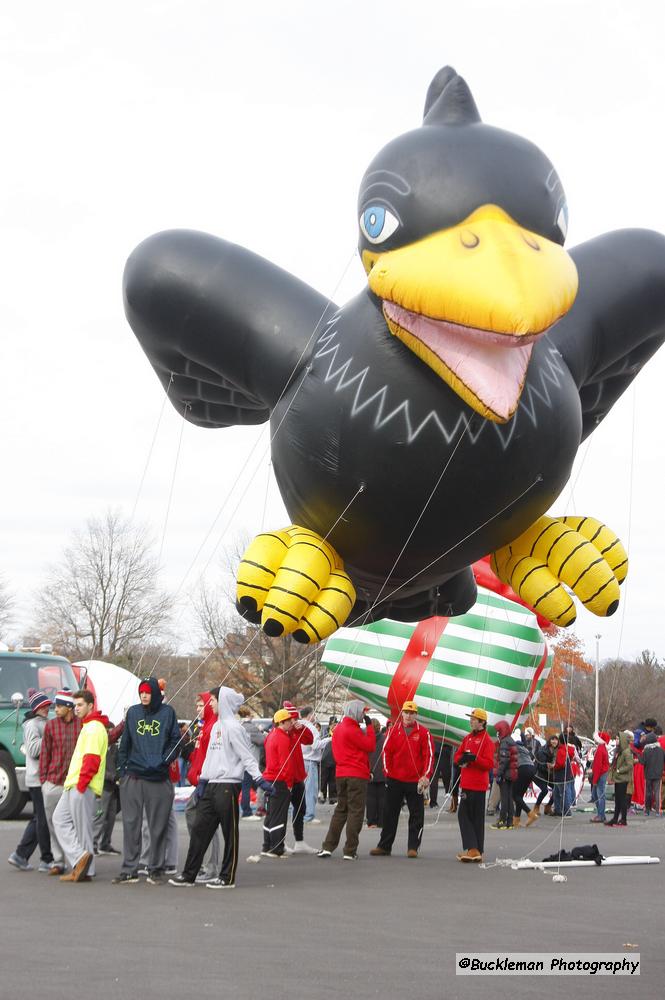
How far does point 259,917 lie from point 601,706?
5336 cm

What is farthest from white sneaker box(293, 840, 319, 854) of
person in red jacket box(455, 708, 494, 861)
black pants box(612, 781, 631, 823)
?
black pants box(612, 781, 631, 823)

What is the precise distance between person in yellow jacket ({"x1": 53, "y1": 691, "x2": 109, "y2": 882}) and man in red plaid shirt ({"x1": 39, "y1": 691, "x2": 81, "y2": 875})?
1.33 feet

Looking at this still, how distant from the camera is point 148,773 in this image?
11.2m

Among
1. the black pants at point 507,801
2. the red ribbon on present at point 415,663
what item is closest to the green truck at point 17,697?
the red ribbon on present at point 415,663

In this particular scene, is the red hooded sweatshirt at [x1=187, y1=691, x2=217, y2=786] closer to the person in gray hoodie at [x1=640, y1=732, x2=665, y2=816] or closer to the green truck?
the green truck

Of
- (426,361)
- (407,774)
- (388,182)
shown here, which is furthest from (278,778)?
(388,182)

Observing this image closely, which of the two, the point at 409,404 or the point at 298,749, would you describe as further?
the point at 298,749

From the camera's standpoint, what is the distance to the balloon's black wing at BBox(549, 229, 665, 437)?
296 inches

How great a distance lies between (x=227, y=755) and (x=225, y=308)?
478 cm

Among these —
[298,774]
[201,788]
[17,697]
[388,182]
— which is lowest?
[201,788]

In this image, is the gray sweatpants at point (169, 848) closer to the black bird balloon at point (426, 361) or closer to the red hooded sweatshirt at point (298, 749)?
the red hooded sweatshirt at point (298, 749)

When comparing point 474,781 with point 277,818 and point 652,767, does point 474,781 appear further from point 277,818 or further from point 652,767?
point 652,767

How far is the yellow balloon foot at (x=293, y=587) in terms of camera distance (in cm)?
662

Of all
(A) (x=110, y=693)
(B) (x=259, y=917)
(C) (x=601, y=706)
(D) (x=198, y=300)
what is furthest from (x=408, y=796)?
(C) (x=601, y=706)
